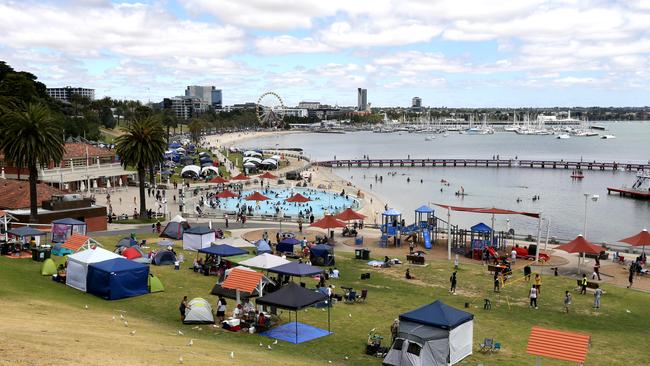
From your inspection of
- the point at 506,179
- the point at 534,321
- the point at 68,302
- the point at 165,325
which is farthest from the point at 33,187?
the point at 506,179

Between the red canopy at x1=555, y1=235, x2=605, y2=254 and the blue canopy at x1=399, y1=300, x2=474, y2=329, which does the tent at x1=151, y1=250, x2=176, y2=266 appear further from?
the red canopy at x1=555, y1=235, x2=605, y2=254

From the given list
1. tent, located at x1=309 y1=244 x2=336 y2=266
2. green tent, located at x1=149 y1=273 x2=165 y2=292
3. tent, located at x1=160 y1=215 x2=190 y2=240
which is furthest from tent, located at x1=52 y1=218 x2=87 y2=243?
tent, located at x1=309 y1=244 x2=336 y2=266

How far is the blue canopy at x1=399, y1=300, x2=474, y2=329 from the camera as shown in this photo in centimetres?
1738

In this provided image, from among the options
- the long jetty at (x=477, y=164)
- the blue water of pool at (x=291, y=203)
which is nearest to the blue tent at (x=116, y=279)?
the blue water of pool at (x=291, y=203)

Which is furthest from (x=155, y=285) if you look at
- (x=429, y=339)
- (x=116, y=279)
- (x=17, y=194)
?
(x=17, y=194)

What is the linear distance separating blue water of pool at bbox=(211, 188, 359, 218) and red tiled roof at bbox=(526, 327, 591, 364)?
4054cm

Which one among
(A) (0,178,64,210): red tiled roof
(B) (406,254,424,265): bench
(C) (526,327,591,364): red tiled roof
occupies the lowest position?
(B) (406,254,424,265): bench

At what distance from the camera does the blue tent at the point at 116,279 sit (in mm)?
23266

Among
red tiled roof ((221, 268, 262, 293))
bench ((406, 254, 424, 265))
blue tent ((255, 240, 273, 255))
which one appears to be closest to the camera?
red tiled roof ((221, 268, 262, 293))

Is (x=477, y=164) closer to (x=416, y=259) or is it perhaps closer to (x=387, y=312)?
(x=416, y=259)

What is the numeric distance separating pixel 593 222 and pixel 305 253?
1718 inches

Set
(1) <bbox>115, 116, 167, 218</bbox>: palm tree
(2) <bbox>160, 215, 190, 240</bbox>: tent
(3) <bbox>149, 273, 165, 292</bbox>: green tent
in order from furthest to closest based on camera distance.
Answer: (1) <bbox>115, 116, 167, 218</bbox>: palm tree
(2) <bbox>160, 215, 190, 240</bbox>: tent
(3) <bbox>149, 273, 165, 292</bbox>: green tent

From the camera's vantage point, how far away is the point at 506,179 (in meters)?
110

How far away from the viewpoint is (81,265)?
78.9ft
